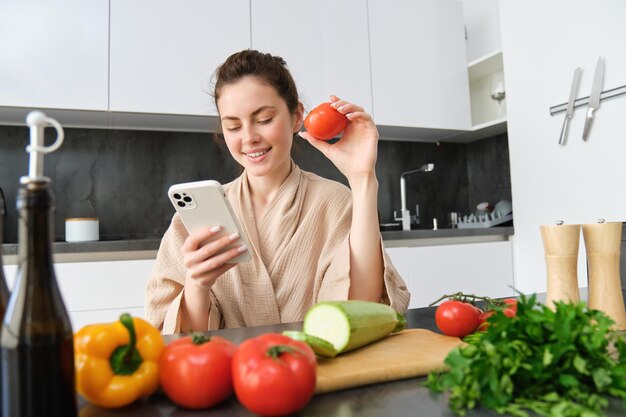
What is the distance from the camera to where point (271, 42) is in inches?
109

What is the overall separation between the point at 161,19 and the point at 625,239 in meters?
2.32

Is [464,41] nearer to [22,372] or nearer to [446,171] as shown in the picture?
[446,171]

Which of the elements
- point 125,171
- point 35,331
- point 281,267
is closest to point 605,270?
point 281,267

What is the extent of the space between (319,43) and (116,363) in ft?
8.49

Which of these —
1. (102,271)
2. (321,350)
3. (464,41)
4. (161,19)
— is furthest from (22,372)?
(464,41)

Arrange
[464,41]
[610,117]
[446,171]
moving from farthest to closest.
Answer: [446,171] < [464,41] < [610,117]

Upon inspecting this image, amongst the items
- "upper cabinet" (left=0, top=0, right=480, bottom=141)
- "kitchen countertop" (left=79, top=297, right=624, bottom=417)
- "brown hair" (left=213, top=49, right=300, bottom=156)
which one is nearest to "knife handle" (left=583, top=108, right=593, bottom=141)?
"upper cabinet" (left=0, top=0, right=480, bottom=141)

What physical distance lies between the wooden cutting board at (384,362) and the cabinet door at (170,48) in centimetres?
194

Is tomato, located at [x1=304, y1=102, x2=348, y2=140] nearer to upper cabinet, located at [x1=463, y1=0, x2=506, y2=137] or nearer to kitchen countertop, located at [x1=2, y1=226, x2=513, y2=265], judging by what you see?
kitchen countertop, located at [x1=2, y1=226, x2=513, y2=265]

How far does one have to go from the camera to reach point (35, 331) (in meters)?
0.44

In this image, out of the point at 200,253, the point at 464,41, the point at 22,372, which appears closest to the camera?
the point at 22,372

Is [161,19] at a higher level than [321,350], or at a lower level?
higher

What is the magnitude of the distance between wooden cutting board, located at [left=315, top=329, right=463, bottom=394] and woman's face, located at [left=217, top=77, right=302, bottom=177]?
0.71 metres

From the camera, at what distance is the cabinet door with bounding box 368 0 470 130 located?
303 centimetres
